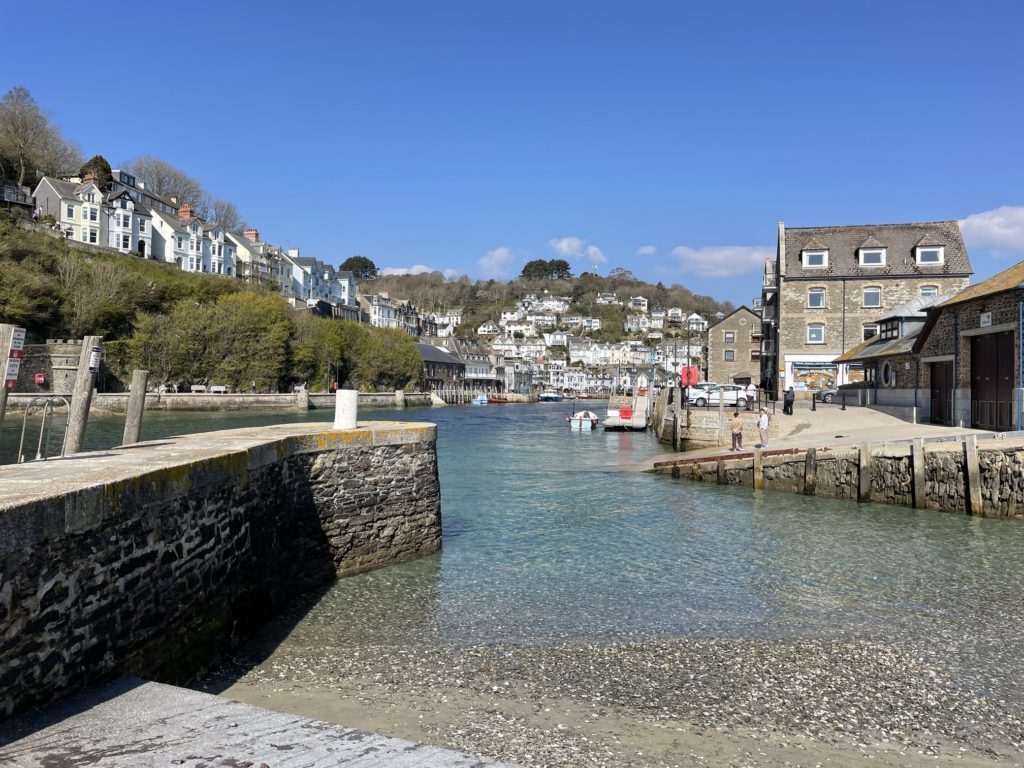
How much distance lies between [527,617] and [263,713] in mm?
5252

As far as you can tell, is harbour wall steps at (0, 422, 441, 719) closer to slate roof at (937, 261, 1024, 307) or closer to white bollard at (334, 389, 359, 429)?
white bollard at (334, 389, 359, 429)

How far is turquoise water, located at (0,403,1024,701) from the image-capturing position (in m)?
9.21

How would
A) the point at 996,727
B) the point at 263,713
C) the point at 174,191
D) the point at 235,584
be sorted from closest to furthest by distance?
1. the point at 263,713
2. the point at 996,727
3. the point at 235,584
4. the point at 174,191

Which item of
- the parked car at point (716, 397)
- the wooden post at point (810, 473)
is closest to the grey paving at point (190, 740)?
the wooden post at point (810, 473)

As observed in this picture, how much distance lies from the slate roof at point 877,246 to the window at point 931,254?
11.2 inches

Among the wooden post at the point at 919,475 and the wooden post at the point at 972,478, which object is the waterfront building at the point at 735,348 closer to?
the wooden post at the point at 919,475

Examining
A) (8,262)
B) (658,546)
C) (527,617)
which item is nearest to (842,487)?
(658,546)

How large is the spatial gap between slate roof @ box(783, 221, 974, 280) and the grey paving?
53.8 meters

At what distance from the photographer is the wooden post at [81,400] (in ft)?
28.4

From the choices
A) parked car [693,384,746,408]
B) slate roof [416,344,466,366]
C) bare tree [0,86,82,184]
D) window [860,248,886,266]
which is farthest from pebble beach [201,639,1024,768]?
slate roof [416,344,466,366]

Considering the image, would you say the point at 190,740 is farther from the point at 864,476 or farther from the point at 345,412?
the point at 864,476

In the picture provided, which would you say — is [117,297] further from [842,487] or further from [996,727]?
[996,727]

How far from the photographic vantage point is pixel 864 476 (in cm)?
1977

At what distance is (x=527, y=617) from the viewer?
9859 millimetres
